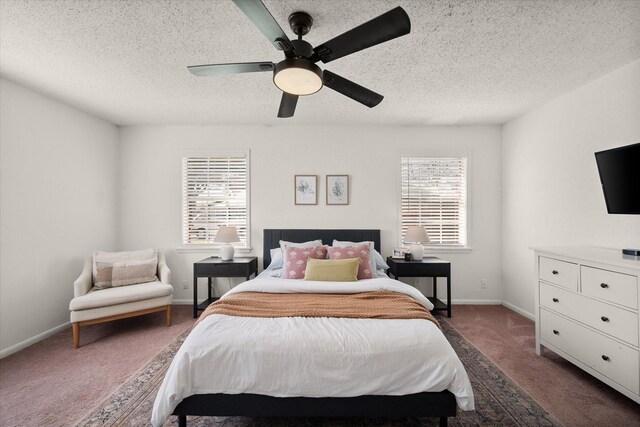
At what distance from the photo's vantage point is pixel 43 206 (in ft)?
10.6

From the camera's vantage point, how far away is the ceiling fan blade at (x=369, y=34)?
4.81 feet

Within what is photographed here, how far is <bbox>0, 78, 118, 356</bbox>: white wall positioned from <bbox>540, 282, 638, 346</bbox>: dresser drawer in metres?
5.32

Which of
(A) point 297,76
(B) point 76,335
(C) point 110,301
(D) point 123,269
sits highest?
(A) point 297,76

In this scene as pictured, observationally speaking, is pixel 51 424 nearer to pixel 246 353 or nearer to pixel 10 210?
pixel 246 353

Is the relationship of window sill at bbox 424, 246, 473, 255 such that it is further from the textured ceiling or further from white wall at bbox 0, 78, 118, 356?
white wall at bbox 0, 78, 118, 356

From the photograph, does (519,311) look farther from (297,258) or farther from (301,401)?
(301,401)

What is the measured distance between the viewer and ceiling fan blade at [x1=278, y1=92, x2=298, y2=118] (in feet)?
7.40

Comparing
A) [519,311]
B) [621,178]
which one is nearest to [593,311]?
[621,178]

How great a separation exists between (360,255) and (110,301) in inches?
111

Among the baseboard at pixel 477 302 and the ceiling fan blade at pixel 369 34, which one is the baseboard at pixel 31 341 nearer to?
the ceiling fan blade at pixel 369 34

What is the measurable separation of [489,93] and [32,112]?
507 centimetres

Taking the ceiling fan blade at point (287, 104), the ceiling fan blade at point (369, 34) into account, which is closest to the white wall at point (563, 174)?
the ceiling fan blade at point (369, 34)

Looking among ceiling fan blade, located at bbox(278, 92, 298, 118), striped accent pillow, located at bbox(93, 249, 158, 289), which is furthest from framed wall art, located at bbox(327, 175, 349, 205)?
striped accent pillow, located at bbox(93, 249, 158, 289)

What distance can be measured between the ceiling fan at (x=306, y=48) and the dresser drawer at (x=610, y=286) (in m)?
2.20
